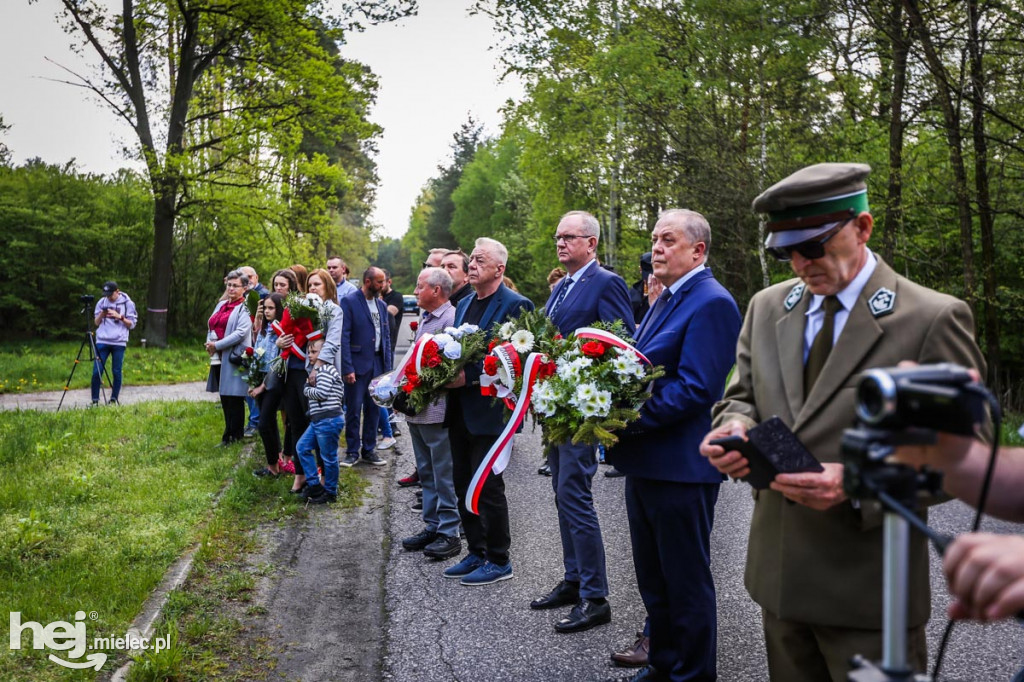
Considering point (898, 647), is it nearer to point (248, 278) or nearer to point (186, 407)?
point (248, 278)

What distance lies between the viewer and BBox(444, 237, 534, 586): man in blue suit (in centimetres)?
583

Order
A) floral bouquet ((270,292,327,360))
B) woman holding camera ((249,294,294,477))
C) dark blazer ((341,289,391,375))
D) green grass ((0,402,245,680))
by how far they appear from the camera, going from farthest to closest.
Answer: dark blazer ((341,289,391,375))
woman holding camera ((249,294,294,477))
floral bouquet ((270,292,327,360))
green grass ((0,402,245,680))

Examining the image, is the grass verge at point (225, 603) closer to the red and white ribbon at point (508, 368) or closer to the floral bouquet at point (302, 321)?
the floral bouquet at point (302, 321)

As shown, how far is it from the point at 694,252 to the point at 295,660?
120 inches

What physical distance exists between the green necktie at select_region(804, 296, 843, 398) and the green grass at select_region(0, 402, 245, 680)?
374cm

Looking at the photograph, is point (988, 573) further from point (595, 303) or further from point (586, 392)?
point (595, 303)

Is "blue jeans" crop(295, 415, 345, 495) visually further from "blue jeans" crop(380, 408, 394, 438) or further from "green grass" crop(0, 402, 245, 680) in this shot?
"blue jeans" crop(380, 408, 394, 438)

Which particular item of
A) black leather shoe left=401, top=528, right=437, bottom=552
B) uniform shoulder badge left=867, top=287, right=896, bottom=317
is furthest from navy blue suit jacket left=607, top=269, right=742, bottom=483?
black leather shoe left=401, top=528, right=437, bottom=552

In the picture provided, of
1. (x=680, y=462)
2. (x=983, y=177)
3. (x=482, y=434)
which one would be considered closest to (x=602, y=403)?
(x=680, y=462)

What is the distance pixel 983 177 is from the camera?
11.3m

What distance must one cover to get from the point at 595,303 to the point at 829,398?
2.78m

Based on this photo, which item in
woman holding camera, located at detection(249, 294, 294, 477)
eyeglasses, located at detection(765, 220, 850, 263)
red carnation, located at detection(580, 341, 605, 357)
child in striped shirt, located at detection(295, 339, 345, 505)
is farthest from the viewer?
woman holding camera, located at detection(249, 294, 294, 477)

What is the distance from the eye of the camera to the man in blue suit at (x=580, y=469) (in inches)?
195

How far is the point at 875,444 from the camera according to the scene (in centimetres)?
134
